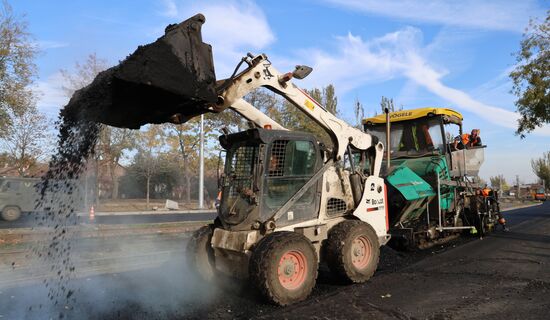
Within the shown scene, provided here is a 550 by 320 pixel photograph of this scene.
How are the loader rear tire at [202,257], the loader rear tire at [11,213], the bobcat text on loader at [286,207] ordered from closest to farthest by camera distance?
the bobcat text on loader at [286,207]
the loader rear tire at [202,257]
the loader rear tire at [11,213]

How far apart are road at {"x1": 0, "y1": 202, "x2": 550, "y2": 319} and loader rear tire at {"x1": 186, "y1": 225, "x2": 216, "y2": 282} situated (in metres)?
0.21

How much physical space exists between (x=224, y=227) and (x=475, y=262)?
190 inches

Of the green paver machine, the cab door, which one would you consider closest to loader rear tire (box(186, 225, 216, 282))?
the cab door

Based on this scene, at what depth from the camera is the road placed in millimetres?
4961

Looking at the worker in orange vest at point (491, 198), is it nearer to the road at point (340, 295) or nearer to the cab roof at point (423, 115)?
the cab roof at point (423, 115)

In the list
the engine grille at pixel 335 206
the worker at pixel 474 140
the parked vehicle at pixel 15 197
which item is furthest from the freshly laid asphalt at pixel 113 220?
the engine grille at pixel 335 206

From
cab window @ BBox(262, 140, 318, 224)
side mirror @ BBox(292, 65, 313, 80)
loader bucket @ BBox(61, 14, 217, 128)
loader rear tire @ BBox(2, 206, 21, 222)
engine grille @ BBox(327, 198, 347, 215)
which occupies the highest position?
side mirror @ BBox(292, 65, 313, 80)

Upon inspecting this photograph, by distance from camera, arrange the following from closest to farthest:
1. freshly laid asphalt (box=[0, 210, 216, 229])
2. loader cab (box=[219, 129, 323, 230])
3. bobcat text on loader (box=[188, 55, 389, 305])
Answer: bobcat text on loader (box=[188, 55, 389, 305]) → loader cab (box=[219, 129, 323, 230]) → freshly laid asphalt (box=[0, 210, 216, 229])

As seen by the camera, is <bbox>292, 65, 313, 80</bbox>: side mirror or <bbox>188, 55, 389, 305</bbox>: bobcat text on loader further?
<bbox>292, 65, 313, 80</bbox>: side mirror

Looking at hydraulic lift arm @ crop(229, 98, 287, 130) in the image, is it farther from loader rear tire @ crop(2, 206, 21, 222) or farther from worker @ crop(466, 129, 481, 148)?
loader rear tire @ crop(2, 206, 21, 222)

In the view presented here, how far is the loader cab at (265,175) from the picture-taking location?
5.61 metres

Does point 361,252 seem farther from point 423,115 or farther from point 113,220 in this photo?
point 113,220

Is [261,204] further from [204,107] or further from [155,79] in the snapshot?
[155,79]

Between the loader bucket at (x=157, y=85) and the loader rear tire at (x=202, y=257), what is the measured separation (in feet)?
6.24
